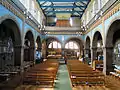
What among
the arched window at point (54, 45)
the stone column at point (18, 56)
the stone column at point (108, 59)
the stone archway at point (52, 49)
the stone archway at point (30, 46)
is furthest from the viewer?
the arched window at point (54, 45)

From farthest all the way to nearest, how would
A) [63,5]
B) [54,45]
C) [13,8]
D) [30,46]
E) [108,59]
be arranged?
[54,45]
[63,5]
[30,46]
[108,59]
[13,8]

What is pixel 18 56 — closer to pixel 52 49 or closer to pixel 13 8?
pixel 13 8

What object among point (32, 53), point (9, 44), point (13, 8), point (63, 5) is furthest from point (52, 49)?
point (13, 8)

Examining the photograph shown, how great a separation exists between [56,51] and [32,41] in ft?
40.6

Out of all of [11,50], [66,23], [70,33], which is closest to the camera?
[11,50]

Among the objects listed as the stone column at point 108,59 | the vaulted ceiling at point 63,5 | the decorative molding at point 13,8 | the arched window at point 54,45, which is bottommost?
the stone column at point 108,59

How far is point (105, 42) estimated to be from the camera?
40.9 ft

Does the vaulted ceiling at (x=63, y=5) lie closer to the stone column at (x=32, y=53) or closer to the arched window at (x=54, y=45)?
the stone column at (x=32, y=53)

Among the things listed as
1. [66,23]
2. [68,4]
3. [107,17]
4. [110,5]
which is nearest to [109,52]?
[107,17]

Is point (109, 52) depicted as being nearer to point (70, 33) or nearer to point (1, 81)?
point (1, 81)

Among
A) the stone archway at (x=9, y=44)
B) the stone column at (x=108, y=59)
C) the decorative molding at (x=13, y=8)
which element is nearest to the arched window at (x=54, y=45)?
the stone archway at (x=9, y=44)

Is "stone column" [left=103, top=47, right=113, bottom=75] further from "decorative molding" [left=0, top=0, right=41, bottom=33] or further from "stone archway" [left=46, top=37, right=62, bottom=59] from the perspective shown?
"stone archway" [left=46, top=37, right=62, bottom=59]

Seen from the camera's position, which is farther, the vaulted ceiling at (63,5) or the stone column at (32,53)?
the vaulted ceiling at (63,5)

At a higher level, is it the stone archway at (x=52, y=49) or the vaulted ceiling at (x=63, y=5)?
the vaulted ceiling at (x=63, y=5)
